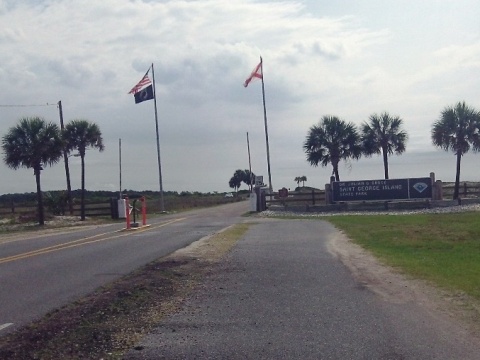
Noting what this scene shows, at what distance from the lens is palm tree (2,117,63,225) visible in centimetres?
4256

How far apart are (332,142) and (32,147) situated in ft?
74.3

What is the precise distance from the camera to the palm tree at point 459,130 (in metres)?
48.7

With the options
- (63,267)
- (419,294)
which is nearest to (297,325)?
(419,294)

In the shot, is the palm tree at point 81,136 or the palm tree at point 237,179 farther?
the palm tree at point 237,179

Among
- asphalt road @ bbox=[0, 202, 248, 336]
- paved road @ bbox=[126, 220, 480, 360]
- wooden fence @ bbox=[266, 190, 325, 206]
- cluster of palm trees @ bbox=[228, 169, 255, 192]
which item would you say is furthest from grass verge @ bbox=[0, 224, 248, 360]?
cluster of palm trees @ bbox=[228, 169, 255, 192]

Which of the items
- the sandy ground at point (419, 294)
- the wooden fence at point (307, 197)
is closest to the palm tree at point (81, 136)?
the wooden fence at point (307, 197)

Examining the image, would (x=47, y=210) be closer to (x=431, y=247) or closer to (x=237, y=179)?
(x=431, y=247)

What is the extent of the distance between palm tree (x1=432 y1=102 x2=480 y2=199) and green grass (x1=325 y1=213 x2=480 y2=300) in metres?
19.7

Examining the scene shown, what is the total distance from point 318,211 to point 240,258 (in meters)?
29.3

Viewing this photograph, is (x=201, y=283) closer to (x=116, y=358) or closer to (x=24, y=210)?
(x=116, y=358)

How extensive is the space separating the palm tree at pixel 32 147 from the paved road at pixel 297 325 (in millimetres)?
31311

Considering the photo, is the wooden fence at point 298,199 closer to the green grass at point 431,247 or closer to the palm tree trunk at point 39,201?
the palm tree trunk at point 39,201

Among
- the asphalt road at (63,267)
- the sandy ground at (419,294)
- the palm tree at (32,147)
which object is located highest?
the palm tree at (32,147)

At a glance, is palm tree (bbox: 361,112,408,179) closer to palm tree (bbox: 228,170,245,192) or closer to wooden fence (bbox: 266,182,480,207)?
wooden fence (bbox: 266,182,480,207)
